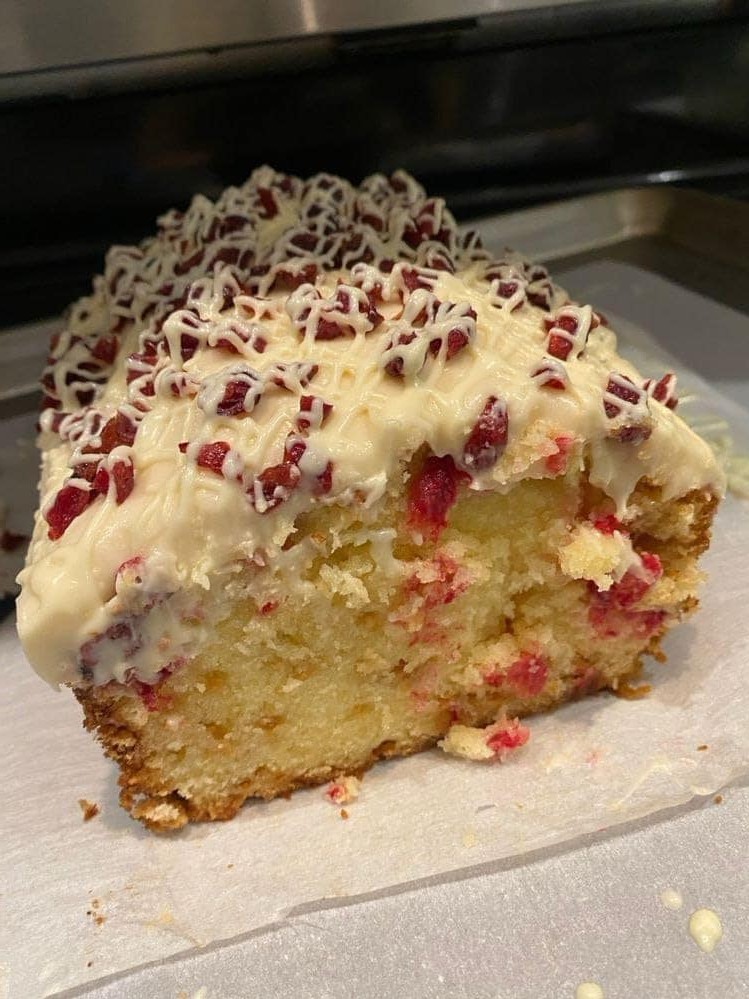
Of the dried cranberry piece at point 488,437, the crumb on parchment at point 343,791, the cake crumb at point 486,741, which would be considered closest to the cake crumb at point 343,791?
the crumb on parchment at point 343,791

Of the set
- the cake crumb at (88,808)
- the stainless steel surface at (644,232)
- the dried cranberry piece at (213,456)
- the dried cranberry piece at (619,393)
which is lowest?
the cake crumb at (88,808)

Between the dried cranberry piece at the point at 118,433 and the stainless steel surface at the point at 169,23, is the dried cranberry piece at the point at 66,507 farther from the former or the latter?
the stainless steel surface at the point at 169,23

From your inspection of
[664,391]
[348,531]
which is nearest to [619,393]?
[664,391]

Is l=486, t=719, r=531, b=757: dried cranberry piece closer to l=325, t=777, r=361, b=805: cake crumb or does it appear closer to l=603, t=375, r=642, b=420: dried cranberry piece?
l=325, t=777, r=361, b=805: cake crumb

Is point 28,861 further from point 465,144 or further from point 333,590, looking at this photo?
point 465,144

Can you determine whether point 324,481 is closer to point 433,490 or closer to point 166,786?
point 433,490

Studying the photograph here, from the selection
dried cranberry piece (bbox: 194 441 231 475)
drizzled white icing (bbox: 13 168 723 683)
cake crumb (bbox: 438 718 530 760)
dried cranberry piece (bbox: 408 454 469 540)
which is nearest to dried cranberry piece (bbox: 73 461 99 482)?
drizzled white icing (bbox: 13 168 723 683)

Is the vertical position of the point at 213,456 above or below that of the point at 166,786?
above
